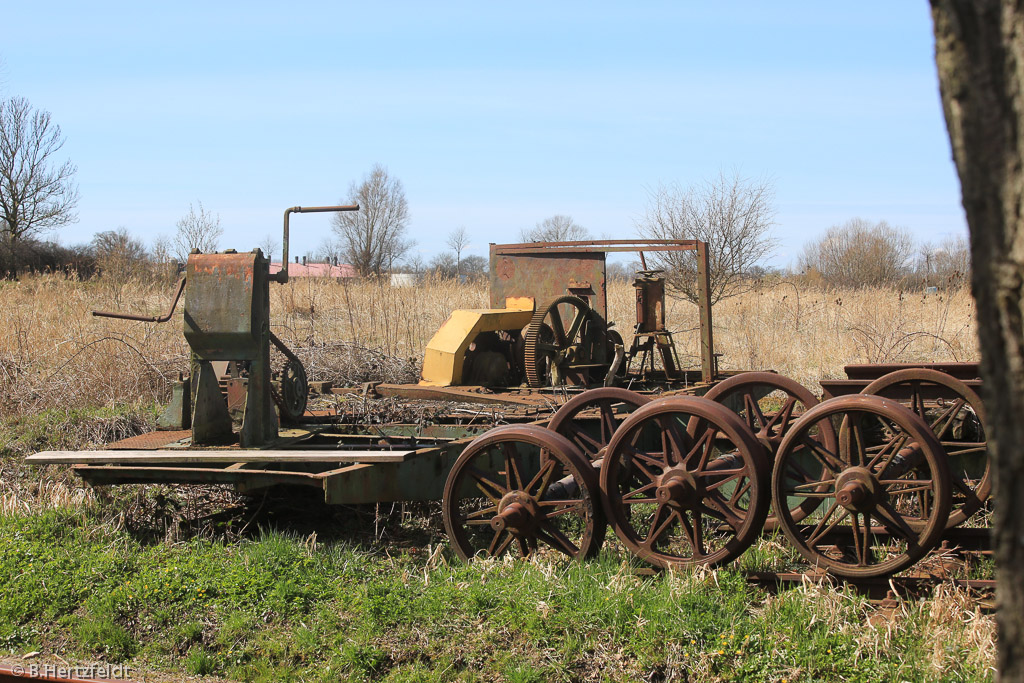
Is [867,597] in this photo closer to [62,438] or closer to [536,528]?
[536,528]

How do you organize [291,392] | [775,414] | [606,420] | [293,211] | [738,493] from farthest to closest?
[291,392] → [293,211] → [775,414] → [606,420] → [738,493]

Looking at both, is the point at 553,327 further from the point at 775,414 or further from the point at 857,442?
the point at 857,442

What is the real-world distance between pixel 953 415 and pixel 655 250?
4.34m

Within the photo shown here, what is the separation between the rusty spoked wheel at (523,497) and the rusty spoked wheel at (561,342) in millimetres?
3544

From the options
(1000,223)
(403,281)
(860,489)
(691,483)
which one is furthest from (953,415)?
(403,281)

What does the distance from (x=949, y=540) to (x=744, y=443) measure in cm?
165

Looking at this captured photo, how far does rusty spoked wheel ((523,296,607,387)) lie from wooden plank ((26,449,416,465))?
336 centimetres

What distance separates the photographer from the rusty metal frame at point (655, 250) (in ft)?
32.2

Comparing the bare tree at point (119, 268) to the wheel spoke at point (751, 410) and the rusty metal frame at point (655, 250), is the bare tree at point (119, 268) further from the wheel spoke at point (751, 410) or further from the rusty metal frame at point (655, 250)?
the wheel spoke at point (751, 410)

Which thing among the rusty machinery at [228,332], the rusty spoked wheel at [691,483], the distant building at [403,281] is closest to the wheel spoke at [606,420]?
the rusty spoked wheel at [691,483]

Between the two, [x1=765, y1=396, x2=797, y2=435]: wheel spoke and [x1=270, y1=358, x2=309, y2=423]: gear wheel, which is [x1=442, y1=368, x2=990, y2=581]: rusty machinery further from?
[x1=270, y1=358, x2=309, y2=423]: gear wheel

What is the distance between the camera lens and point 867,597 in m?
4.45

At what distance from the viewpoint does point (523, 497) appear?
4.95m

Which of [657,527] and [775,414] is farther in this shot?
[775,414]
